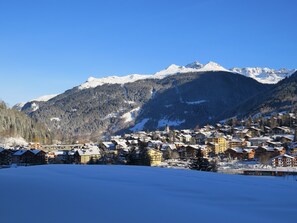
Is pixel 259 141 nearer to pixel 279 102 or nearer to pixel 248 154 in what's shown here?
pixel 248 154

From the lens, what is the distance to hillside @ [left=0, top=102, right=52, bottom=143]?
8500 centimetres

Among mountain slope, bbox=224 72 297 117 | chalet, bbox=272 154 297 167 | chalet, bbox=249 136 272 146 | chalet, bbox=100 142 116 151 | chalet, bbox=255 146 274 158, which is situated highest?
mountain slope, bbox=224 72 297 117

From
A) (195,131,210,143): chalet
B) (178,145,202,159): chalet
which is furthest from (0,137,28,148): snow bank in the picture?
(195,131,210,143): chalet

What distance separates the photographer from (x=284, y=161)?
52719mm

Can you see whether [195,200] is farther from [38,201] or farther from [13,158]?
[13,158]

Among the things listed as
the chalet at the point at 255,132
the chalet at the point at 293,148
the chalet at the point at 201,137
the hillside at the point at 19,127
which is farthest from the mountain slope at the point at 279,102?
the hillside at the point at 19,127

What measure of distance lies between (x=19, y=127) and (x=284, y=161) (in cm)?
6357

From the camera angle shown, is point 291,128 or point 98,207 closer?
point 98,207

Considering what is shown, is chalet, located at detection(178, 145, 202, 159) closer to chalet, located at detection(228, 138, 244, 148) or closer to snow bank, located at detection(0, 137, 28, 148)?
chalet, located at detection(228, 138, 244, 148)

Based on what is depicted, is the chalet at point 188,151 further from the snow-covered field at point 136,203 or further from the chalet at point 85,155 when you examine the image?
the snow-covered field at point 136,203

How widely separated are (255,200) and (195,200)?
3.55 ft

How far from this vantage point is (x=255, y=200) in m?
6.07

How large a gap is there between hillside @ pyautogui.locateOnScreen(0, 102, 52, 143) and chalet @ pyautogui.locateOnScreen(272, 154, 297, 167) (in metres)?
60.6

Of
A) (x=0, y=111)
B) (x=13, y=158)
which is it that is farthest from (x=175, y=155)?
(x=0, y=111)
